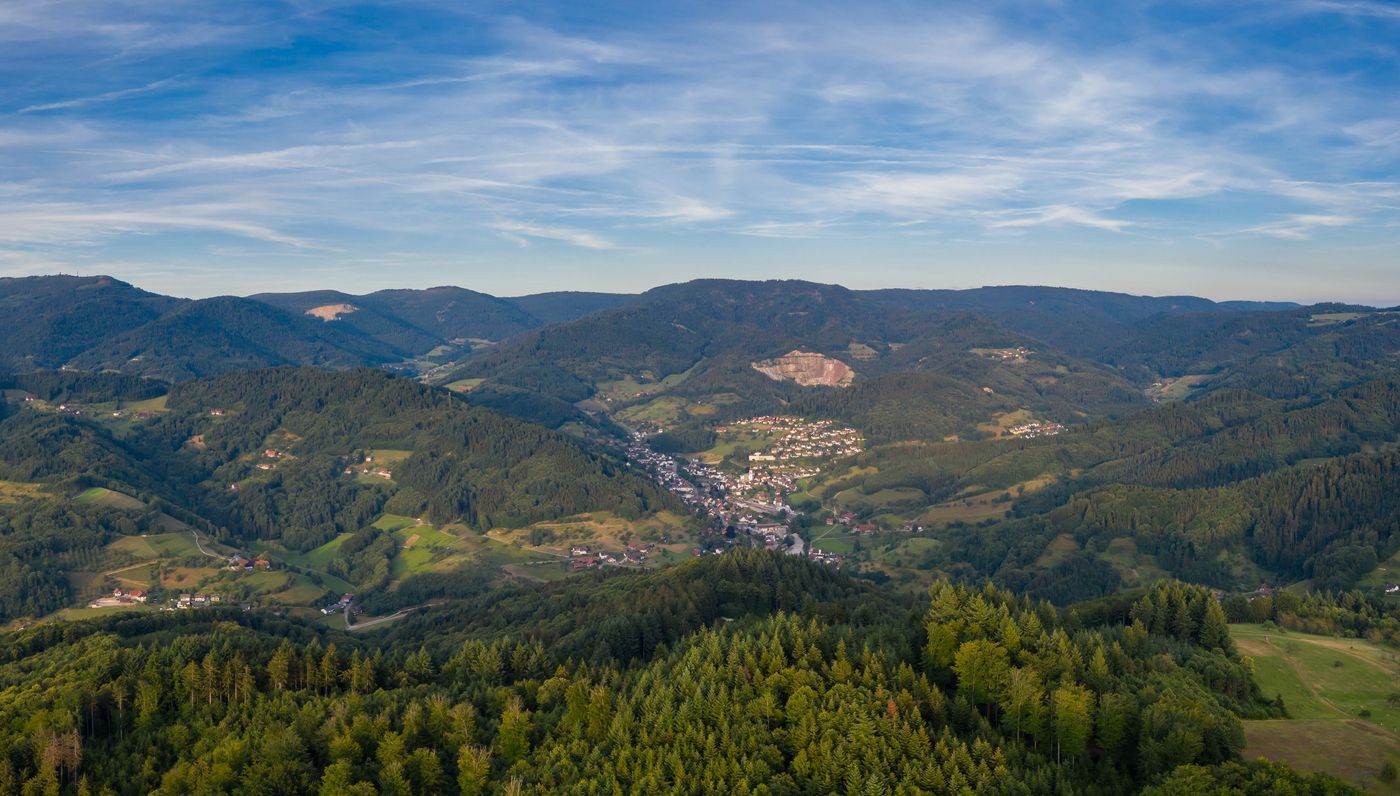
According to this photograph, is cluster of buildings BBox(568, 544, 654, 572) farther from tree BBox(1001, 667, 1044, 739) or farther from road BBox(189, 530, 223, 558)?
tree BBox(1001, 667, 1044, 739)

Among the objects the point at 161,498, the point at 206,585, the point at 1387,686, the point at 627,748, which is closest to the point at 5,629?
the point at 206,585

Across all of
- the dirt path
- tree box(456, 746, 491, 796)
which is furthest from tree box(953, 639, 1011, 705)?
the dirt path

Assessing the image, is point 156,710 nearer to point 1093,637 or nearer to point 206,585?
point 1093,637

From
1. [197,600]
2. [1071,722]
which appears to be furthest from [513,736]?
[197,600]

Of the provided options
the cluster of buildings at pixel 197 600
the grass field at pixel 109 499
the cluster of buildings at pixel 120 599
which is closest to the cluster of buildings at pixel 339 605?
the cluster of buildings at pixel 197 600

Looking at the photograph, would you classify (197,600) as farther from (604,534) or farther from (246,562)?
(604,534)

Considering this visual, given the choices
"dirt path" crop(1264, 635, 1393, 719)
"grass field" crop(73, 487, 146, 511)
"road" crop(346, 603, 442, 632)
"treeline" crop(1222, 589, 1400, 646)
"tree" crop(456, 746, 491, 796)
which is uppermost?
"tree" crop(456, 746, 491, 796)
